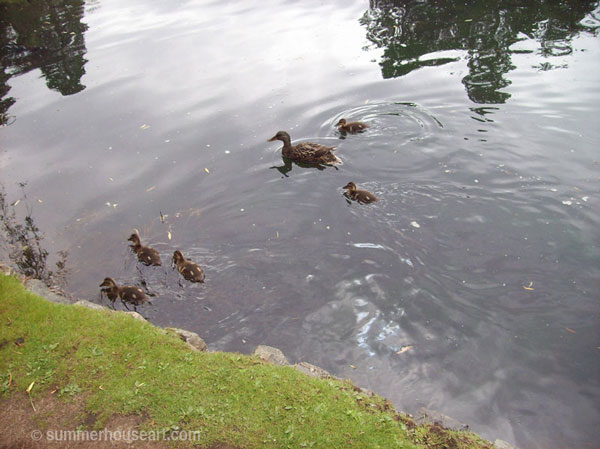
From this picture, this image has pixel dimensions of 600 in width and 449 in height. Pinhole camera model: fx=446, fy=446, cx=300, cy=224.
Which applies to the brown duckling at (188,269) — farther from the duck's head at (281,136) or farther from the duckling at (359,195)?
the duck's head at (281,136)

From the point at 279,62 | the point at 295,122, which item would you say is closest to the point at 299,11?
the point at 279,62

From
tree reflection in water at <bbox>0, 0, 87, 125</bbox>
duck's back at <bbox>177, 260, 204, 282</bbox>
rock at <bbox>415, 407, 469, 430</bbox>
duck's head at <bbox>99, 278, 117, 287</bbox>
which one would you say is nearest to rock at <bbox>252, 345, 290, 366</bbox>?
rock at <bbox>415, 407, 469, 430</bbox>

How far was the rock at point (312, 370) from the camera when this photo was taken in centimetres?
500

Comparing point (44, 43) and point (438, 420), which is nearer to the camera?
point (438, 420)

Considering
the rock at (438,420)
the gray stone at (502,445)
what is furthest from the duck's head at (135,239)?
the gray stone at (502,445)

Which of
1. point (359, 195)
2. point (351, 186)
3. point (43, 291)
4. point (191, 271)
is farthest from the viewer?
point (351, 186)

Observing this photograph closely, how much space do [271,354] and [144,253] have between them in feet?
10.4

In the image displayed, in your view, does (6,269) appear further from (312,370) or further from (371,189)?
(371,189)

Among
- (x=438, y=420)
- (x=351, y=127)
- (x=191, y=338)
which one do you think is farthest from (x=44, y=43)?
(x=438, y=420)

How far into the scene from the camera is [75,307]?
5.56 meters

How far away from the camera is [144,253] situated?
738 centimetres

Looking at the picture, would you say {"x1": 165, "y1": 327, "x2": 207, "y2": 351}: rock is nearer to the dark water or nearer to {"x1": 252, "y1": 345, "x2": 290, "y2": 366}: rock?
the dark water

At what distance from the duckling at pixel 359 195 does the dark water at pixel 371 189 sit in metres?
0.18

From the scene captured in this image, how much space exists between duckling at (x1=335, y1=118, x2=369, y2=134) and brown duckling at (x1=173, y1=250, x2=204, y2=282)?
Answer: 507 cm
